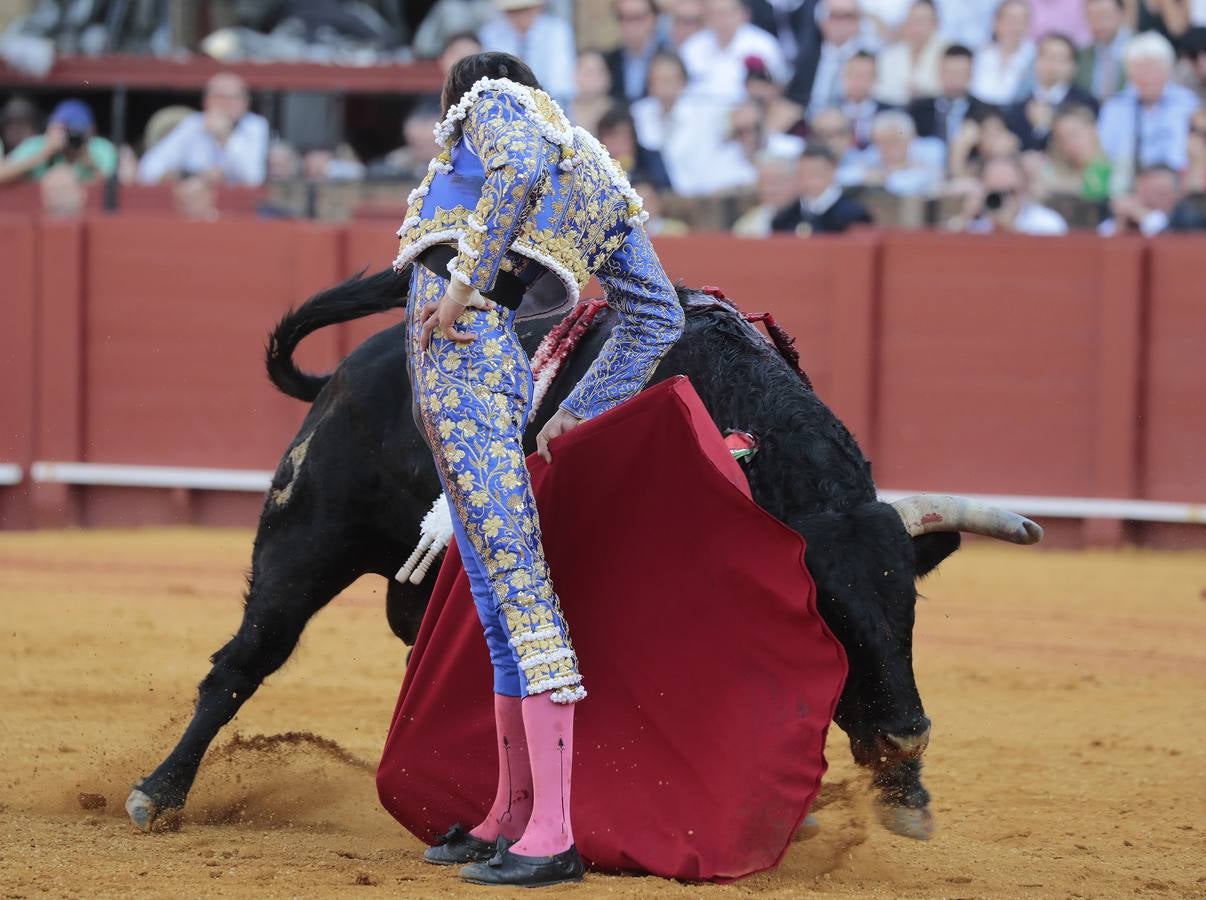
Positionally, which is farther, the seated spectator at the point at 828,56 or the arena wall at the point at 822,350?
the seated spectator at the point at 828,56

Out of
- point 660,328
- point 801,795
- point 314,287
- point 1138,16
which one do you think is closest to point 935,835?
point 801,795

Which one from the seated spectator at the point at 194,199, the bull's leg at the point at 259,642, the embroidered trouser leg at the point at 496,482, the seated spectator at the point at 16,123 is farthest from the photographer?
the seated spectator at the point at 16,123

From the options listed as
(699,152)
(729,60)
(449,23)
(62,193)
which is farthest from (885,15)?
(62,193)

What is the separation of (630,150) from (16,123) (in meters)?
3.49

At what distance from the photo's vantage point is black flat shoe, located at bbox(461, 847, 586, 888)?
8.86ft

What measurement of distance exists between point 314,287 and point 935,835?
509cm

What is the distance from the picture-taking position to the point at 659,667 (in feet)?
9.80

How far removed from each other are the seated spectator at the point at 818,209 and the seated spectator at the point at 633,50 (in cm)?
109

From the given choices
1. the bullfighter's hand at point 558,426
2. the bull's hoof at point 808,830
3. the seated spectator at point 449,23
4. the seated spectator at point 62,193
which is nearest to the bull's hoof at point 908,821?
the bull's hoof at point 808,830

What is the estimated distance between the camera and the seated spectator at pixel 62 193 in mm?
8281

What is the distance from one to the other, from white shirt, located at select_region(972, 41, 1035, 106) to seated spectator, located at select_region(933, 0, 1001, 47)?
19 cm

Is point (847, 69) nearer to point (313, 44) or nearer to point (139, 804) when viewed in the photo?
point (313, 44)

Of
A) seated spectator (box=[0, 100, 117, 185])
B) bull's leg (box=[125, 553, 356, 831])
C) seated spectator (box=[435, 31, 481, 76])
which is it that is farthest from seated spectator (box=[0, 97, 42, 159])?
bull's leg (box=[125, 553, 356, 831])

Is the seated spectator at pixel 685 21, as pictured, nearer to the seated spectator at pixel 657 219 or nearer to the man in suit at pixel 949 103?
the seated spectator at pixel 657 219
